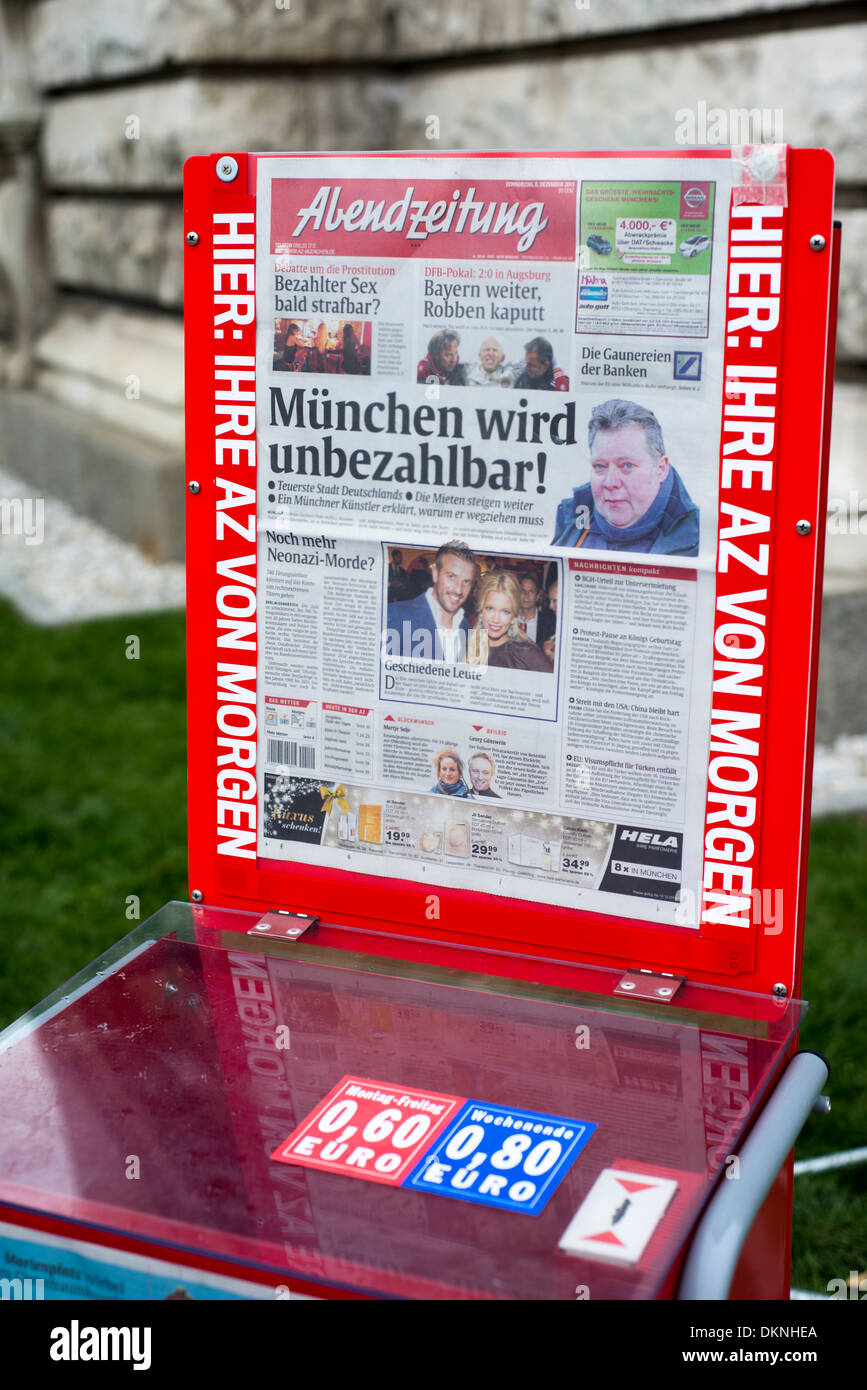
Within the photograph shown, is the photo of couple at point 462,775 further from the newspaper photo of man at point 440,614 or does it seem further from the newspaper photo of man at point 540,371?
the newspaper photo of man at point 540,371

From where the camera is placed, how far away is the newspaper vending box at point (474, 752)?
1.34 m

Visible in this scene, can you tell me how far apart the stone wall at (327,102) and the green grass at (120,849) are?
109 cm

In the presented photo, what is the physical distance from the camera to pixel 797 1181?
281 centimetres

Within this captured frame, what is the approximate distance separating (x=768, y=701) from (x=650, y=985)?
1.17ft

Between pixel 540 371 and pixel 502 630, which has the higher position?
pixel 540 371

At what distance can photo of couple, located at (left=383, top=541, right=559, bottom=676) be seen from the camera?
5.42 feet

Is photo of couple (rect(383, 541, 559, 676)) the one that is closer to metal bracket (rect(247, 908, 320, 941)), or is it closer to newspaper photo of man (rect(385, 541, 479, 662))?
newspaper photo of man (rect(385, 541, 479, 662))

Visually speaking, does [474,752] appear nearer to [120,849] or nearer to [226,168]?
[226,168]

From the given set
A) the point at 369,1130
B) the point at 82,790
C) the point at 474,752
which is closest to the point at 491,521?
the point at 474,752

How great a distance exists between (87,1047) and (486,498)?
2.47ft

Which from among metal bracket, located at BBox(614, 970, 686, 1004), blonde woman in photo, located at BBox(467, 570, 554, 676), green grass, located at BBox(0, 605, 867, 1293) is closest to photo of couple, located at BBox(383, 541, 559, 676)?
blonde woman in photo, located at BBox(467, 570, 554, 676)

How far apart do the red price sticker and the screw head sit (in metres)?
1.05

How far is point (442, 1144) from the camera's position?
4.51ft

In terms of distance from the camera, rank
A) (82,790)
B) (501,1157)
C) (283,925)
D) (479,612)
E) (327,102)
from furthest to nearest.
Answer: (327,102) → (82,790) → (283,925) → (479,612) → (501,1157)
